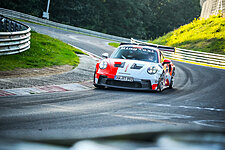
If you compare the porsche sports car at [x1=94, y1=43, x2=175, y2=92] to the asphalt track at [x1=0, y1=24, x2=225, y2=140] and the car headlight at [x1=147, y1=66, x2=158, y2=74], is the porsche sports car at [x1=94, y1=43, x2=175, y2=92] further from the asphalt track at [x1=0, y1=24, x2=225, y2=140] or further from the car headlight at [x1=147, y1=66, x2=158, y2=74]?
the asphalt track at [x1=0, y1=24, x2=225, y2=140]

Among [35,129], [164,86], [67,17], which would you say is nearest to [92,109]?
[35,129]

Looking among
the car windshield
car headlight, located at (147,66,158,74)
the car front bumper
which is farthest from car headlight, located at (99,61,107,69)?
car headlight, located at (147,66,158,74)

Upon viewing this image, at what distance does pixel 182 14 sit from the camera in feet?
259

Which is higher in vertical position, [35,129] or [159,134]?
[159,134]

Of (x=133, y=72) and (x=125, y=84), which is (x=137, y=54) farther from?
(x=125, y=84)

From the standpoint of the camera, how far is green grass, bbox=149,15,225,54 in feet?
112

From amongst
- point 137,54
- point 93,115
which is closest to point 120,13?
point 137,54

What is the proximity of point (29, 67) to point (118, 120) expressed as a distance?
27.2ft

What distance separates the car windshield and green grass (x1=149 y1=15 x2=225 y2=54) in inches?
896

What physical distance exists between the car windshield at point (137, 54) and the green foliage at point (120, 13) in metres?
44.7

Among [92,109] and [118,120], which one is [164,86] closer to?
[92,109]

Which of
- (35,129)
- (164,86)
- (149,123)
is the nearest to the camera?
(35,129)

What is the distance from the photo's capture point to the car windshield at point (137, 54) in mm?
10773

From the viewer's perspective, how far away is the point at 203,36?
37.9 metres
